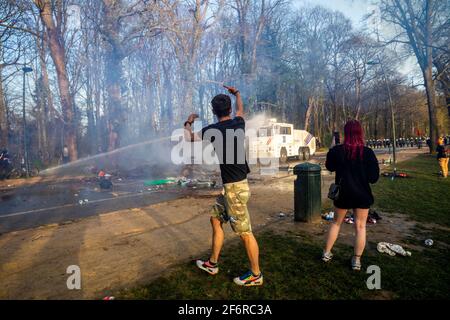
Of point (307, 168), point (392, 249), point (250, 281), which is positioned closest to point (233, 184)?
point (250, 281)

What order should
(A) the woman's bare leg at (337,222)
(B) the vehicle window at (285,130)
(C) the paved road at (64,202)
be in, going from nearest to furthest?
(A) the woman's bare leg at (337,222) → (C) the paved road at (64,202) → (B) the vehicle window at (285,130)

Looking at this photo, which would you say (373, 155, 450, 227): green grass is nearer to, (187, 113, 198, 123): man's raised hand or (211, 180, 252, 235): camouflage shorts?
(211, 180, 252, 235): camouflage shorts

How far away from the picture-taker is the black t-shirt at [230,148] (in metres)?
3.15

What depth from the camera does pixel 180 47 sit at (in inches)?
775

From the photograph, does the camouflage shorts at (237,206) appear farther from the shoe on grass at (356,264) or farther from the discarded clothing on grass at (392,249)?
the discarded clothing on grass at (392,249)

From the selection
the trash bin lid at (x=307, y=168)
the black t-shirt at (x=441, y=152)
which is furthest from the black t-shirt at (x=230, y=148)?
the black t-shirt at (x=441, y=152)

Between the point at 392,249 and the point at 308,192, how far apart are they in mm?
1811

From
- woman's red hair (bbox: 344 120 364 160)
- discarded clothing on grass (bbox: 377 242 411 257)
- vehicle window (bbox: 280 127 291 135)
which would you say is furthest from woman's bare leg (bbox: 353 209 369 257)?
vehicle window (bbox: 280 127 291 135)

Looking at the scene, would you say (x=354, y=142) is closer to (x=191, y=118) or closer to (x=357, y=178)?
(x=357, y=178)

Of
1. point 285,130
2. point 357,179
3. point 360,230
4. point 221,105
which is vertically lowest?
point 360,230

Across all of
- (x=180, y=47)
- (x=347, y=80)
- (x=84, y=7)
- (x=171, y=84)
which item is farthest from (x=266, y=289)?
(x=347, y=80)

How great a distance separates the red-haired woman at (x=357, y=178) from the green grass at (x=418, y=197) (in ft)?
10.6

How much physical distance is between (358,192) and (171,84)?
3488 cm

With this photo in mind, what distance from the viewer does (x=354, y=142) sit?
3516 millimetres
